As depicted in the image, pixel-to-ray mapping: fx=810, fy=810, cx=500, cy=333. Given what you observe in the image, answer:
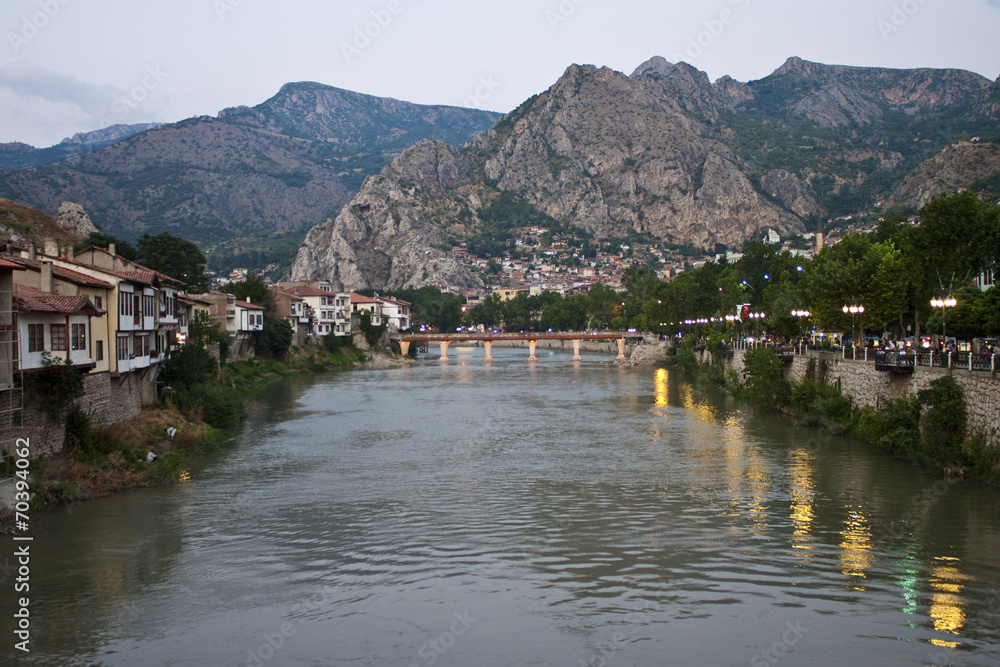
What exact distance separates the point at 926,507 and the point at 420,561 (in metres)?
15.8

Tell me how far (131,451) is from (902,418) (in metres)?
30.3

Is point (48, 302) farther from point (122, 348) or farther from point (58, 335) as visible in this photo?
point (122, 348)

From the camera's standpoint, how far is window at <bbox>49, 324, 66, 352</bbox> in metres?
26.1

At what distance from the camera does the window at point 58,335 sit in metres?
26.1

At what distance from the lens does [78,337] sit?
92.5 feet

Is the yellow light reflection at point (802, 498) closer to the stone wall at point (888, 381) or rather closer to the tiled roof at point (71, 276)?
the stone wall at point (888, 381)

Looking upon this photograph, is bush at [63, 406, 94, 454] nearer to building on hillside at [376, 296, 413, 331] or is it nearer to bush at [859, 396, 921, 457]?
bush at [859, 396, 921, 457]

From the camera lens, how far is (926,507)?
24969mm

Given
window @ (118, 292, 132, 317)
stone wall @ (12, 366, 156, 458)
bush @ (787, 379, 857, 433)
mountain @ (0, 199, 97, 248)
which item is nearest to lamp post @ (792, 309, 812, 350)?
bush @ (787, 379, 857, 433)

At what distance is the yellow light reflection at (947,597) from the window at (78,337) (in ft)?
85.3

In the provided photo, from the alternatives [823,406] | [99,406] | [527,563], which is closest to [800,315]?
[823,406]

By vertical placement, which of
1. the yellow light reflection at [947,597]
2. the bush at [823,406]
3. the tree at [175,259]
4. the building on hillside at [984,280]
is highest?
the tree at [175,259]

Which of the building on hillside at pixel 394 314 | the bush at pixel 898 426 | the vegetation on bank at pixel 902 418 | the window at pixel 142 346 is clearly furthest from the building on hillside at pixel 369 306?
the bush at pixel 898 426

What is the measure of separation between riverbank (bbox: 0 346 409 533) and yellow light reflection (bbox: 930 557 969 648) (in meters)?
22.9
